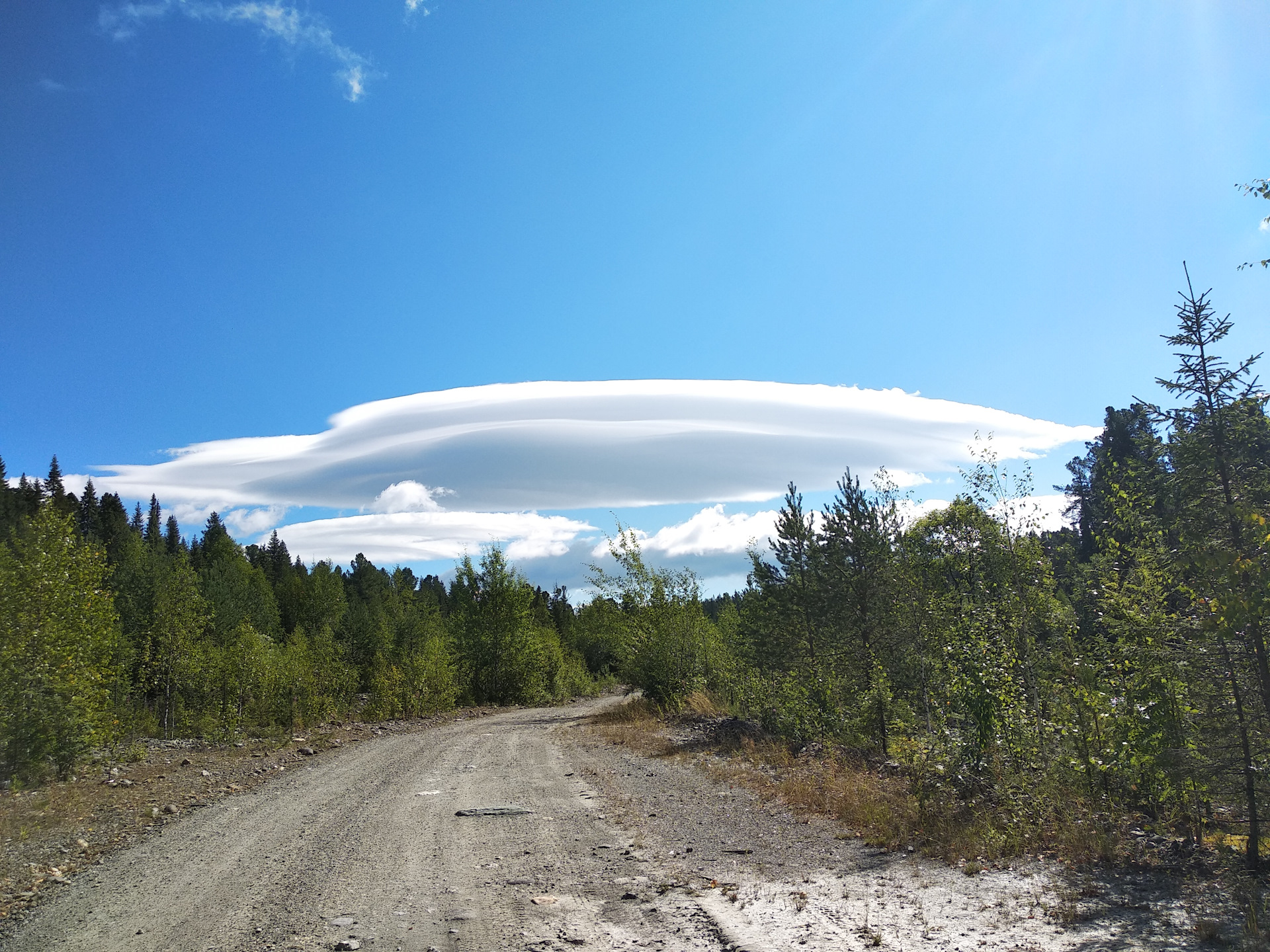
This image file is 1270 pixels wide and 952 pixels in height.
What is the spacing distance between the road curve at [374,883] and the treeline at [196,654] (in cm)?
549

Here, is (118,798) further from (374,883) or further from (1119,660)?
(1119,660)

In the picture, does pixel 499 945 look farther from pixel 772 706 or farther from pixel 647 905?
pixel 772 706

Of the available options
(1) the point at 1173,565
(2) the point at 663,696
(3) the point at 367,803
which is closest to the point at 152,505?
(2) the point at 663,696

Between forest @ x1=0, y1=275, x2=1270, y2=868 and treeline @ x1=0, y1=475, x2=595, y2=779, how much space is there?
0.09 meters

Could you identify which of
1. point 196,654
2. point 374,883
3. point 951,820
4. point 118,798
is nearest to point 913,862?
point 951,820

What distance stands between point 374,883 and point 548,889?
168 cm

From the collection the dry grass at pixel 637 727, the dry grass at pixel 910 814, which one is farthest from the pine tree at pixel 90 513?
the dry grass at pixel 910 814

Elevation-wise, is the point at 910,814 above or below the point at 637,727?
above

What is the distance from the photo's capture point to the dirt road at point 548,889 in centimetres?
530

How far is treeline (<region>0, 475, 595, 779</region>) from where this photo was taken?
45.0 ft

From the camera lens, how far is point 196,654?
89.2ft

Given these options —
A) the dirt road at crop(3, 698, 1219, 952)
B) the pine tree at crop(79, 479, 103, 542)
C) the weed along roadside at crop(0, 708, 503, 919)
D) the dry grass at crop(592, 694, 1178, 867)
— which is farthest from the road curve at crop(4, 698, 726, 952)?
the pine tree at crop(79, 479, 103, 542)

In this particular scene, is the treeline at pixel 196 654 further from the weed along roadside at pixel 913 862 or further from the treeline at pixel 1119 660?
the treeline at pixel 1119 660

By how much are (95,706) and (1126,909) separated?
58.6 feet
